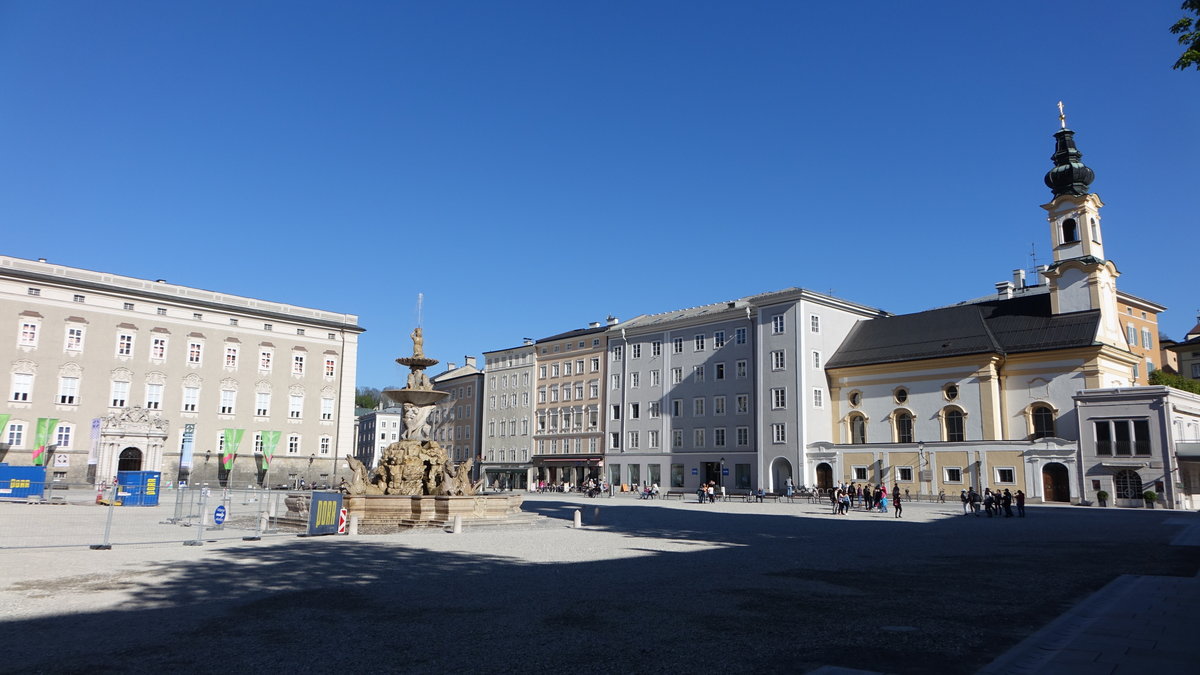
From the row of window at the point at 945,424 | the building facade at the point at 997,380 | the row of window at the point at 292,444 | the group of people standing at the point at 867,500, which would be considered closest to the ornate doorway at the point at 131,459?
the row of window at the point at 292,444

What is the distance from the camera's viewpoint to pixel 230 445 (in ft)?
209

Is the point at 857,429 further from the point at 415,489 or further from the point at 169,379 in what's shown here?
the point at 169,379

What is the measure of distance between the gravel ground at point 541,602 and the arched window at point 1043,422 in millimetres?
35296

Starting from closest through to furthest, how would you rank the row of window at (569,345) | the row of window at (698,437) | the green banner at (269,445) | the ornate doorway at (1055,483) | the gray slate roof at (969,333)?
the ornate doorway at (1055,483) < the gray slate roof at (969,333) < the row of window at (698,437) < the green banner at (269,445) < the row of window at (569,345)

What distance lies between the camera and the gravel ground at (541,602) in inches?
316

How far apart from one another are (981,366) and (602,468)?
114 ft

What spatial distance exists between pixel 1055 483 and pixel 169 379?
212ft

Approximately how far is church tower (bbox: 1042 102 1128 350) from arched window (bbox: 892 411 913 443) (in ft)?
42.2

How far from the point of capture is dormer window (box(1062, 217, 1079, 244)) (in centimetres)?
5869

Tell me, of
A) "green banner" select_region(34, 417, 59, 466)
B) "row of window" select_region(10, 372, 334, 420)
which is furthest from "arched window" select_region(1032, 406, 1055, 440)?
"green banner" select_region(34, 417, 59, 466)

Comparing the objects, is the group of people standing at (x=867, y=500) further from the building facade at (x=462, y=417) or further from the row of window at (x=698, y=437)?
the building facade at (x=462, y=417)

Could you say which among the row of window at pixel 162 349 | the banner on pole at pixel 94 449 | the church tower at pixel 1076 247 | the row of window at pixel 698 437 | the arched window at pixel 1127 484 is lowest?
the arched window at pixel 1127 484

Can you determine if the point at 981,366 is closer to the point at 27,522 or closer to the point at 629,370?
the point at 629,370

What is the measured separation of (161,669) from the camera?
740cm
